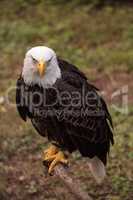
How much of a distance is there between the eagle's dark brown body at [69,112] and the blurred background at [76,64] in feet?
2.83

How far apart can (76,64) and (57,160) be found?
3581 mm

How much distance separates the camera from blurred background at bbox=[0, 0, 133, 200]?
5930 mm

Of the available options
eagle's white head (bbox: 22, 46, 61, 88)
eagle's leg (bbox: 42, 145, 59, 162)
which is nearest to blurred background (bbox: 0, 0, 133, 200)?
eagle's leg (bbox: 42, 145, 59, 162)

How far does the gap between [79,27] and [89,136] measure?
16.6 ft

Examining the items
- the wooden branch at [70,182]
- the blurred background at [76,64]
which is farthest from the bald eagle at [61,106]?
the blurred background at [76,64]

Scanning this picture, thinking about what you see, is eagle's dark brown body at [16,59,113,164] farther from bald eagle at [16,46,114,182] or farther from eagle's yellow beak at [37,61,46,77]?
eagle's yellow beak at [37,61,46,77]

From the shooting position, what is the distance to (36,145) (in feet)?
21.6

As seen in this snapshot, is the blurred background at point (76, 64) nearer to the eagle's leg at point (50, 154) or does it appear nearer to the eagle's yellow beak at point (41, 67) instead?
the eagle's leg at point (50, 154)

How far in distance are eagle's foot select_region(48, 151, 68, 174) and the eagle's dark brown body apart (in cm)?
9

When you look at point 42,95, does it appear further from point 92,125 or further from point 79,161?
point 79,161

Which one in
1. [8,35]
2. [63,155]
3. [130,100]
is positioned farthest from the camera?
[8,35]

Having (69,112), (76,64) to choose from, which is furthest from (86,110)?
(76,64)

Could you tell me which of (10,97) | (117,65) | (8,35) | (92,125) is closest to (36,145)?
(10,97)

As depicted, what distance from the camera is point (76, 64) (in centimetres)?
849
